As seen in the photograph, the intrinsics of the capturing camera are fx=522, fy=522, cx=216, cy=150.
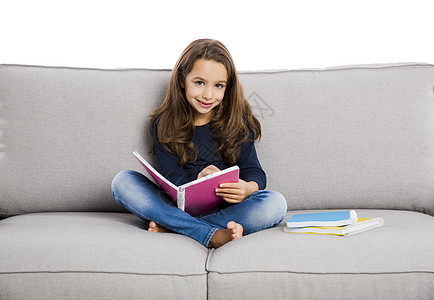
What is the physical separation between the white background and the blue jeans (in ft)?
3.28

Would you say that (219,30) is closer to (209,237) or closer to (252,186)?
(252,186)

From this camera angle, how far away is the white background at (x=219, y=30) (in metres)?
2.58

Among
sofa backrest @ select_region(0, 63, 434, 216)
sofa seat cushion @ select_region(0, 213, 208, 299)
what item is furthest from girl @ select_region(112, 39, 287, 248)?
sofa seat cushion @ select_region(0, 213, 208, 299)

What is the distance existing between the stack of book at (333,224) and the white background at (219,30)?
1.17 m

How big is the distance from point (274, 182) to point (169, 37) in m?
0.98

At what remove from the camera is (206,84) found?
1964 mm

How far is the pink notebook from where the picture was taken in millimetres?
1627

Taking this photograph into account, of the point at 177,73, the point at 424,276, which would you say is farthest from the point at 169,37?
the point at 424,276

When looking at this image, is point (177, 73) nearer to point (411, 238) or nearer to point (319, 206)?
point (319, 206)

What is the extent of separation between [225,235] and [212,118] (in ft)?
1.93

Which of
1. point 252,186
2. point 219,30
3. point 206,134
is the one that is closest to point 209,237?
point 252,186

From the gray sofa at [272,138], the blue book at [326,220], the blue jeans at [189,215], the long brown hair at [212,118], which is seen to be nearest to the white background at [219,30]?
the gray sofa at [272,138]

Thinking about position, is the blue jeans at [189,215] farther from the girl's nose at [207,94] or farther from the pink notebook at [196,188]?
the girl's nose at [207,94]

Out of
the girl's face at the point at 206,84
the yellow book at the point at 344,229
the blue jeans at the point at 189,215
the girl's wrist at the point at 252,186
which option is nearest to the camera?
the yellow book at the point at 344,229
